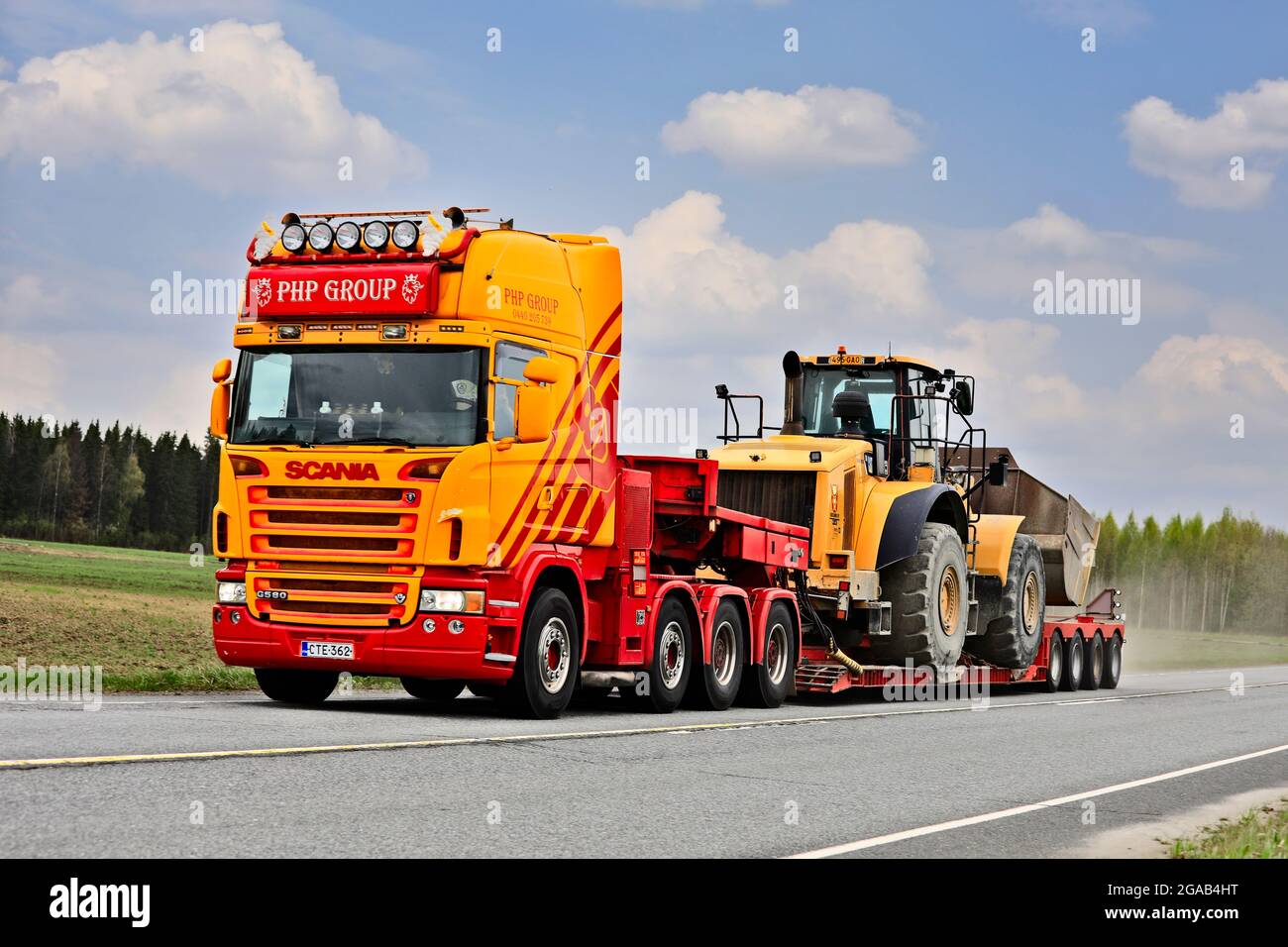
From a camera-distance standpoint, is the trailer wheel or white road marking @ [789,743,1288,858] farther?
the trailer wheel

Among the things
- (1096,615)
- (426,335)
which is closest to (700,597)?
(426,335)

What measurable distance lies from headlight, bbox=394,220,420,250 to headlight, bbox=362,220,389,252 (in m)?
0.10

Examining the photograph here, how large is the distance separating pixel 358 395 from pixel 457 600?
1951 millimetres

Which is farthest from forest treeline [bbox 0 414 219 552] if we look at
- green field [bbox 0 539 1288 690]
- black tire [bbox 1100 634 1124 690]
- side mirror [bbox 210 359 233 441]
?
side mirror [bbox 210 359 233 441]

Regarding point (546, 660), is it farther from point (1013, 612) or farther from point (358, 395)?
point (1013, 612)

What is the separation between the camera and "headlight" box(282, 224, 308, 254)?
538 inches

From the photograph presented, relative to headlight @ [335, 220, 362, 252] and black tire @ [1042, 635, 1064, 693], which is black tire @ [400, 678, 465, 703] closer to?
headlight @ [335, 220, 362, 252]

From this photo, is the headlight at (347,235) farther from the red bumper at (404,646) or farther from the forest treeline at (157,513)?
the forest treeline at (157,513)

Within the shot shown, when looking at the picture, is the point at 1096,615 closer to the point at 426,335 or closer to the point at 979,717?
the point at 979,717

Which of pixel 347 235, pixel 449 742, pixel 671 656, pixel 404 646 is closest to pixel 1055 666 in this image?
pixel 671 656

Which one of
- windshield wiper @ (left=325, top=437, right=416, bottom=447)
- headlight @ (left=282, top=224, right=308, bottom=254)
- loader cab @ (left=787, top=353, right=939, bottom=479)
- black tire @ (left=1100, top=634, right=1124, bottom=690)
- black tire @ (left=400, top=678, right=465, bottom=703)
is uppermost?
headlight @ (left=282, top=224, right=308, bottom=254)

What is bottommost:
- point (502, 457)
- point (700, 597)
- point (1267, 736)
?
point (1267, 736)
